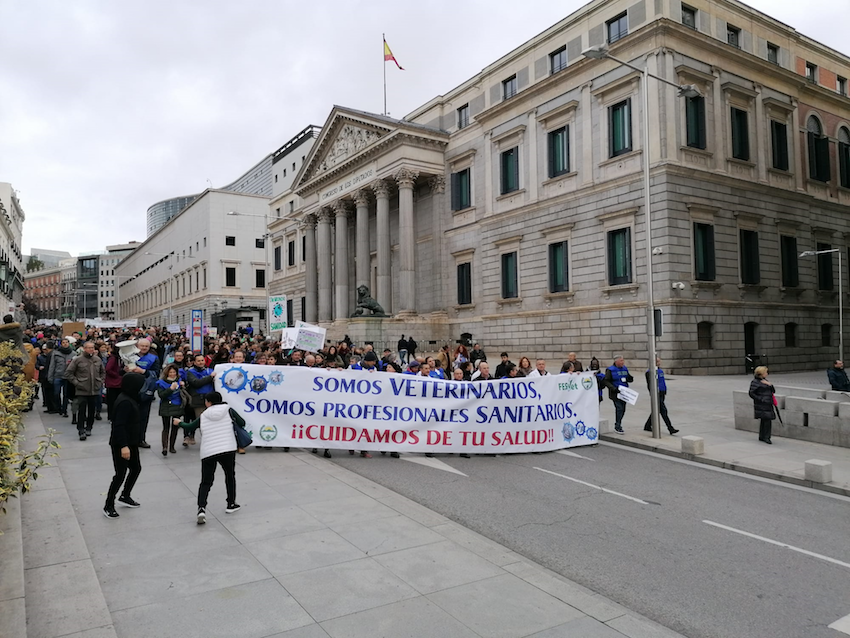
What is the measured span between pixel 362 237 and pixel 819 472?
126 ft

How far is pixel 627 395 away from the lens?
1361 centimetres

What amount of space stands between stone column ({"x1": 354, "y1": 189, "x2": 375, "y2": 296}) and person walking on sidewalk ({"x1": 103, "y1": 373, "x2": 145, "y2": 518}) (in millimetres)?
37013

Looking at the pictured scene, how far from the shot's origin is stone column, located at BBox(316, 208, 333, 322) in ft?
164

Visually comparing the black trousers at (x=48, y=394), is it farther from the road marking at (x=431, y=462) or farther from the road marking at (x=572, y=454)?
the road marking at (x=572, y=454)

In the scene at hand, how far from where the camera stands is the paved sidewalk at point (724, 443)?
10391 millimetres

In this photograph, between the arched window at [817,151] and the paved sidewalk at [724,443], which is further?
the arched window at [817,151]

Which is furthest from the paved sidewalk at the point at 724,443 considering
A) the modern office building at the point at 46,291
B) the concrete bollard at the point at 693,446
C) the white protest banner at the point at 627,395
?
the modern office building at the point at 46,291

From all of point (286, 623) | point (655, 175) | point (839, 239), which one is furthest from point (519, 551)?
point (839, 239)

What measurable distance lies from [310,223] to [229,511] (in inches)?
1883

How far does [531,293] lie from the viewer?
34094 mm

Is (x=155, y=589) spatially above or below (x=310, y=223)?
below

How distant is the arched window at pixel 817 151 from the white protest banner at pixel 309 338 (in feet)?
104

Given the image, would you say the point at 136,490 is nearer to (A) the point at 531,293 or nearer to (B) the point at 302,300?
(A) the point at 531,293

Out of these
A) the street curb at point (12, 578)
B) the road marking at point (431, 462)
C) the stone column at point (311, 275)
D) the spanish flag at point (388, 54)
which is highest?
the spanish flag at point (388, 54)
